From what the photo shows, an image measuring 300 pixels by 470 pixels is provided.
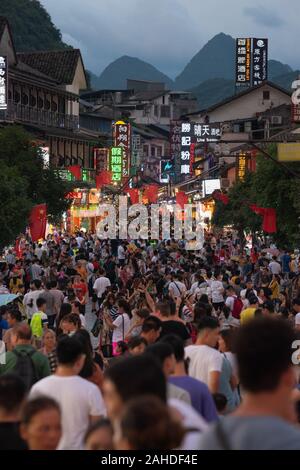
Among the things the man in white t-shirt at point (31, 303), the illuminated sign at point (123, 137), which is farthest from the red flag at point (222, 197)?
the man in white t-shirt at point (31, 303)

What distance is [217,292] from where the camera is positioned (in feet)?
76.4

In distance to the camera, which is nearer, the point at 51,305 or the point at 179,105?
the point at 51,305

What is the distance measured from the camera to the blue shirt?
7.75 metres

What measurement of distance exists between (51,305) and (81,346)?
11934 millimetres

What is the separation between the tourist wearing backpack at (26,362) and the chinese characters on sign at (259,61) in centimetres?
8697

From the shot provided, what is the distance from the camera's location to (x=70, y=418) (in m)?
7.44

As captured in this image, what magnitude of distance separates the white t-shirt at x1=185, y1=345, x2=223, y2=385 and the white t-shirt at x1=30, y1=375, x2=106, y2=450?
189cm

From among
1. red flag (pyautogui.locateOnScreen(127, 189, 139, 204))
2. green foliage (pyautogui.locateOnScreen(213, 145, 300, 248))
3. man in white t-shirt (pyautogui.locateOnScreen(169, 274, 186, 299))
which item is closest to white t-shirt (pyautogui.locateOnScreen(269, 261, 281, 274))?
green foliage (pyautogui.locateOnScreen(213, 145, 300, 248))

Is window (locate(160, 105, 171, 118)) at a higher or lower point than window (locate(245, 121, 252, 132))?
higher

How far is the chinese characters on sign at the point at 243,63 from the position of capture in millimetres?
97619

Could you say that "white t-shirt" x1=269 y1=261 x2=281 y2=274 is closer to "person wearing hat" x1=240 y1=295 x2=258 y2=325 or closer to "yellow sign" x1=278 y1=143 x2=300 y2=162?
"yellow sign" x1=278 y1=143 x2=300 y2=162

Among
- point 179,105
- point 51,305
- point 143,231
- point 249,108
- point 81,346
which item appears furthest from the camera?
point 179,105
